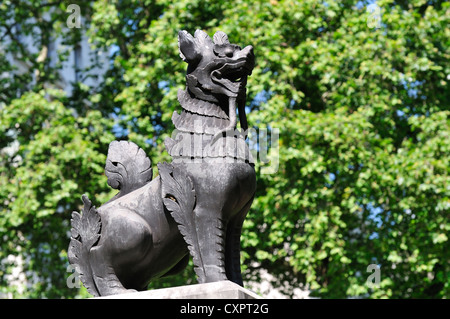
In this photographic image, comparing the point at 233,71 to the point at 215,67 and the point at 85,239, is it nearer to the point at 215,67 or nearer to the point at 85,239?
the point at 215,67

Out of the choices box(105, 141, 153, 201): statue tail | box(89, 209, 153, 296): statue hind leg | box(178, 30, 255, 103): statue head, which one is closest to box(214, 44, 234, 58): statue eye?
box(178, 30, 255, 103): statue head

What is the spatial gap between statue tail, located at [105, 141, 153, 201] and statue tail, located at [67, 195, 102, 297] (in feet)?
1.20

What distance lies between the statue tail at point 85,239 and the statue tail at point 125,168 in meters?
0.37

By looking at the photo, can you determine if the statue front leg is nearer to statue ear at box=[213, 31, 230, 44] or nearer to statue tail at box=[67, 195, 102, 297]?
statue tail at box=[67, 195, 102, 297]

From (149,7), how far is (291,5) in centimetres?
394

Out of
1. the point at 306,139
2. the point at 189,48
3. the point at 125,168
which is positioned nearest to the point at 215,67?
the point at 189,48

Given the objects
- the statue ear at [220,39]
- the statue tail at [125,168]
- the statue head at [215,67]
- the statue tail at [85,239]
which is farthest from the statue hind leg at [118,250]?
the statue ear at [220,39]

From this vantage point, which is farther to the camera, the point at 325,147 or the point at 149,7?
the point at 149,7

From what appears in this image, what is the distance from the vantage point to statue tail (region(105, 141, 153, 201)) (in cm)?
795

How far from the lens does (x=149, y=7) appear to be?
20.7 m

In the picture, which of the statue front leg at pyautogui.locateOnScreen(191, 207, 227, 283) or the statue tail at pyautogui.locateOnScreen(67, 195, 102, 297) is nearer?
the statue front leg at pyautogui.locateOnScreen(191, 207, 227, 283)

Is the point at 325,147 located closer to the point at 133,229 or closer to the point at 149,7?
the point at 149,7

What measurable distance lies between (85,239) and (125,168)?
2.58 feet

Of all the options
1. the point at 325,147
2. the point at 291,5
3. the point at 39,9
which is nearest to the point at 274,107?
the point at 325,147
